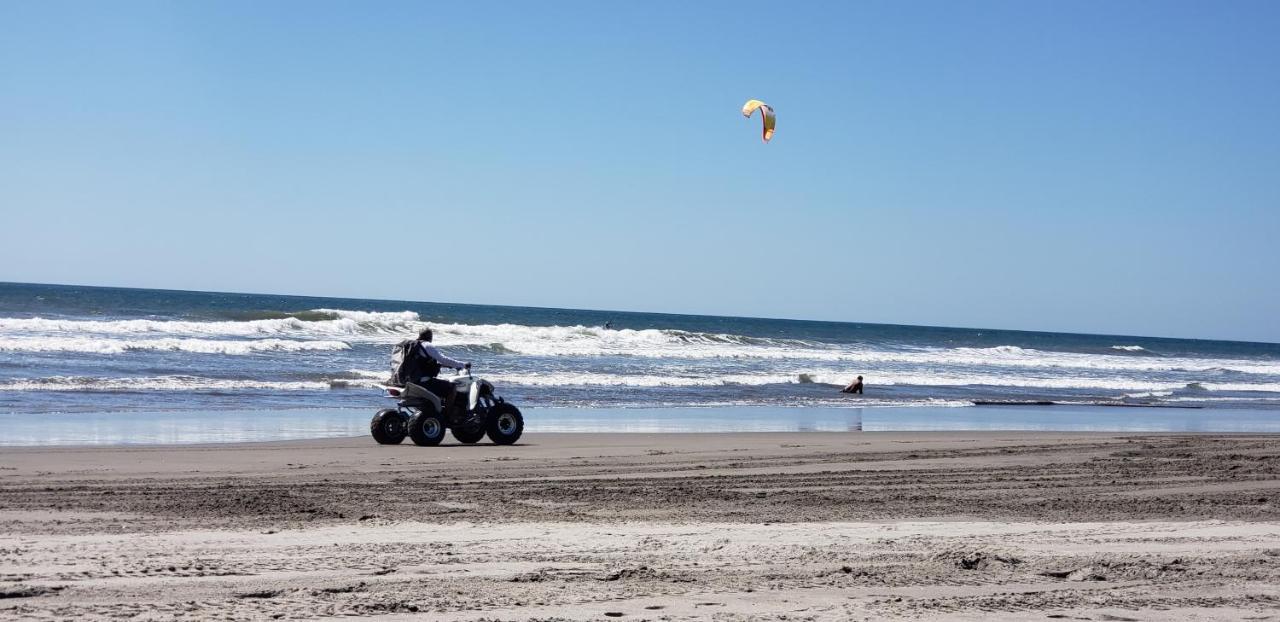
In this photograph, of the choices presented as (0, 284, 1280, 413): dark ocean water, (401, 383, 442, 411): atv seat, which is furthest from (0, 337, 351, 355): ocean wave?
(401, 383, 442, 411): atv seat

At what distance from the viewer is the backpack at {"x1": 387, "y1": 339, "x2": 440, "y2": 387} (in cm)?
1330

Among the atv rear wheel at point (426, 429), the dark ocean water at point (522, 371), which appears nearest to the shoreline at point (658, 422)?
the atv rear wheel at point (426, 429)

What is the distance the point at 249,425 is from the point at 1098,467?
10.3 m

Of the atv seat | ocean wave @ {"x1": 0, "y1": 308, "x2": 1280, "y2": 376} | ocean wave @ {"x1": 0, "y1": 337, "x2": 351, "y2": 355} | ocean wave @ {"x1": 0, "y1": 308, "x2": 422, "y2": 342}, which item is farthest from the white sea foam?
ocean wave @ {"x1": 0, "y1": 308, "x2": 422, "y2": 342}

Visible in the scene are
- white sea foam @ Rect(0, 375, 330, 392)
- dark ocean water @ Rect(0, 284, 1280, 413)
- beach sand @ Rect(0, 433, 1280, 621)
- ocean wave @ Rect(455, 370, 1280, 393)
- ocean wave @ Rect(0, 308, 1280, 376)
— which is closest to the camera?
beach sand @ Rect(0, 433, 1280, 621)

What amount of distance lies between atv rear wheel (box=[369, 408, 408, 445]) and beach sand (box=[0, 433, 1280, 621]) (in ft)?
3.39

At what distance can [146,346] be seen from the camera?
27.8 metres

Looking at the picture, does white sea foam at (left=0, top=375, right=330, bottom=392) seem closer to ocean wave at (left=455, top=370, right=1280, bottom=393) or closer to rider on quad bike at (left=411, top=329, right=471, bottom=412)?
ocean wave at (left=455, top=370, right=1280, bottom=393)

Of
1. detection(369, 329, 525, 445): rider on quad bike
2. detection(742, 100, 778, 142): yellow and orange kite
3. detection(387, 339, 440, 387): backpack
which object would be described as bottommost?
detection(369, 329, 525, 445): rider on quad bike

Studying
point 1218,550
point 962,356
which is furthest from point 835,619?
point 962,356

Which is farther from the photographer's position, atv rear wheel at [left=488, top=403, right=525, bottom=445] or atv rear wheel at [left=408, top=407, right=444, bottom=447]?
atv rear wheel at [left=488, top=403, right=525, bottom=445]

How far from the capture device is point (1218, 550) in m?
6.74

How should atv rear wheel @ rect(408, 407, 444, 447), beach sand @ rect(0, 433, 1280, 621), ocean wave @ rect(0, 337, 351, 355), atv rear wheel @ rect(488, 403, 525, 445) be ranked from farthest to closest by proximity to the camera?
ocean wave @ rect(0, 337, 351, 355) → atv rear wheel @ rect(488, 403, 525, 445) → atv rear wheel @ rect(408, 407, 444, 447) → beach sand @ rect(0, 433, 1280, 621)

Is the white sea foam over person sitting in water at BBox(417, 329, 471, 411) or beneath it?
beneath
